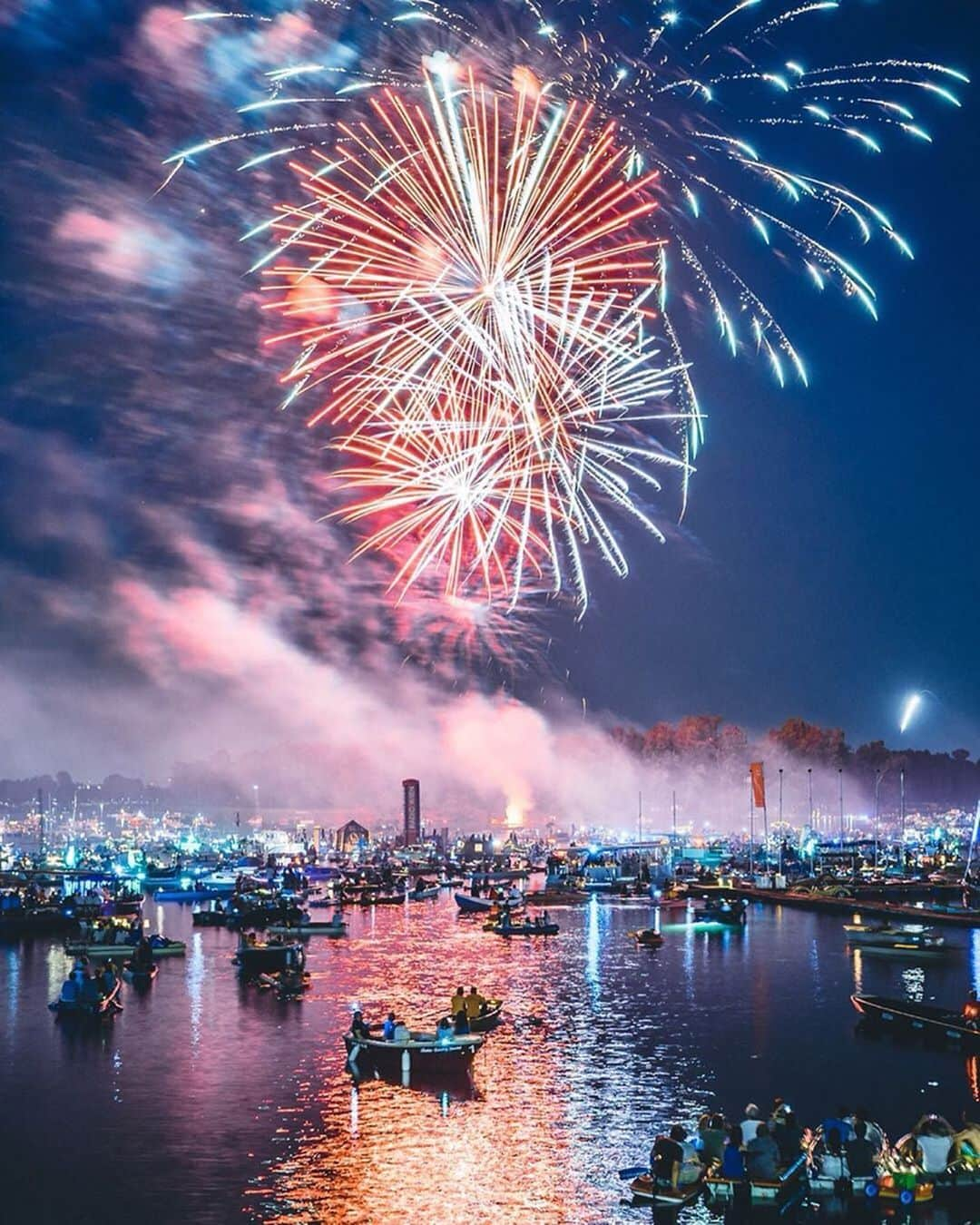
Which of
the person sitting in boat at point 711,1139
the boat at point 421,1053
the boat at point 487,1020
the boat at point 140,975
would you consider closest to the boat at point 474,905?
the boat at point 140,975

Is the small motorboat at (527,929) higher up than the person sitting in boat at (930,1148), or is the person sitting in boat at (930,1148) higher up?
the person sitting in boat at (930,1148)

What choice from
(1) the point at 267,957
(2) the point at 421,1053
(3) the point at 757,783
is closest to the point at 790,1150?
(2) the point at 421,1053

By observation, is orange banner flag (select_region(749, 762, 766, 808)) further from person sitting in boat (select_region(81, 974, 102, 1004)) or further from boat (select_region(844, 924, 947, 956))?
person sitting in boat (select_region(81, 974, 102, 1004))

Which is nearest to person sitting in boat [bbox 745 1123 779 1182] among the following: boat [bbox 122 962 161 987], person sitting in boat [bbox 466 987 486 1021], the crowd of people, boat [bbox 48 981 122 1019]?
the crowd of people

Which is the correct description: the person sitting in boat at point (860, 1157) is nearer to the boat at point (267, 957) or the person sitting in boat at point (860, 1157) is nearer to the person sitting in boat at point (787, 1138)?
the person sitting in boat at point (787, 1138)

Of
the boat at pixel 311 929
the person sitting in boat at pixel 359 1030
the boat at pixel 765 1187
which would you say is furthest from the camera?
the boat at pixel 311 929

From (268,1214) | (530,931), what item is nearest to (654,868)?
(530,931)
